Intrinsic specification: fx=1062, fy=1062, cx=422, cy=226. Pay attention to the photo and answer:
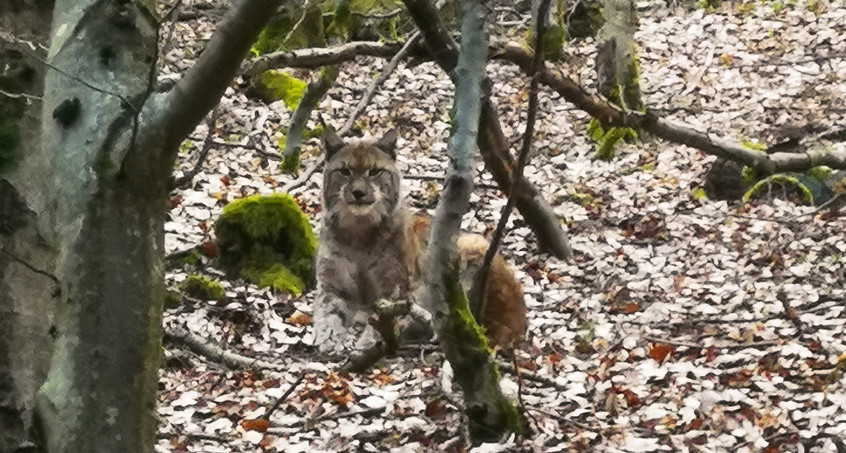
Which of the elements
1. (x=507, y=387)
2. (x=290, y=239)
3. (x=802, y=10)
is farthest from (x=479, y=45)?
(x=802, y=10)

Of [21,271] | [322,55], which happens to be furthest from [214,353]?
[21,271]

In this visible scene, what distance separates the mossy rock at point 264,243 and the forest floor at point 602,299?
29 centimetres

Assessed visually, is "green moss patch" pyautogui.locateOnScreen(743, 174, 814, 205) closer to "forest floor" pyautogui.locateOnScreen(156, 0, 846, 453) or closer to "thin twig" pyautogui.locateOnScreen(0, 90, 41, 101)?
"forest floor" pyautogui.locateOnScreen(156, 0, 846, 453)

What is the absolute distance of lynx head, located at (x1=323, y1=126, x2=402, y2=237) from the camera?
9.63 meters

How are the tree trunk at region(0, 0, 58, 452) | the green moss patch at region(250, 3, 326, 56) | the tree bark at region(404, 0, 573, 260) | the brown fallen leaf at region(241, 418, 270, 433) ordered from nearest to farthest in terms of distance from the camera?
the tree trunk at region(0, 0, 58, 452), the tree bark at region(404, 0, 573, 260), the brown fallen leaf at region(241, 418, 270, 433), the green moss patch at region(250, 3, 326, 56)

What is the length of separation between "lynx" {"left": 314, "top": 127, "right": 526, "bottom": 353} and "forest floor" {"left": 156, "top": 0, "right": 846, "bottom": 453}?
452 millimetres

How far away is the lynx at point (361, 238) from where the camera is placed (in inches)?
379

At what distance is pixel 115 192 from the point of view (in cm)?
371

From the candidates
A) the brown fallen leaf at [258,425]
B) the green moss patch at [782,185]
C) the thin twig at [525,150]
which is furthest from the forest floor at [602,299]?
the thin twig at [525,150]

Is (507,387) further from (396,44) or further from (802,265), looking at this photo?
(802,265)

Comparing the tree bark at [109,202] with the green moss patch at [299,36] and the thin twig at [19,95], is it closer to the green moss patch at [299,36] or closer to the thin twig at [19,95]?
Answer: the thin twig at [19,95]

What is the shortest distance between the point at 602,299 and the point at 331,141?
2.91 m

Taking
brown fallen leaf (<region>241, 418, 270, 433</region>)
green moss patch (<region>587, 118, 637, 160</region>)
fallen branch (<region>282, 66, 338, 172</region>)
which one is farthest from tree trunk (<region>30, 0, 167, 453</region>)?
green moss patch (<region>587, 118, 637, 160</region>)

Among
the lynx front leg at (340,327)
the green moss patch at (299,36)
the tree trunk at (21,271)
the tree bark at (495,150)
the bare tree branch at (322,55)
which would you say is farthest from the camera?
the green moss patch at (299,36)
